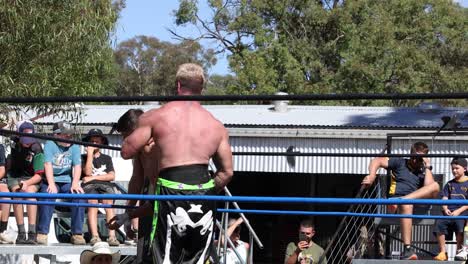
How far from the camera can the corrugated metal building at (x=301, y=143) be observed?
16672mm

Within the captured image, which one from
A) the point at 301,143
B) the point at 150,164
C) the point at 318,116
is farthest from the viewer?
the point at 318,116

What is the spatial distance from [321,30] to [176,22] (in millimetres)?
5595

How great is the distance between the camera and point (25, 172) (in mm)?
9719

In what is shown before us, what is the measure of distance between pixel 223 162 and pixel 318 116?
538 inches

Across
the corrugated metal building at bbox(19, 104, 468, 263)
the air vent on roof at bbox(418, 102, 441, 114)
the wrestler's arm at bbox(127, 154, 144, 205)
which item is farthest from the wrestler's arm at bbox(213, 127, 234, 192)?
the air vent on roof at bbox(418, 102, 441, 114)

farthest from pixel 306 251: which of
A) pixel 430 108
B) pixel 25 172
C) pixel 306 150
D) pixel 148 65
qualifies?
pixel 148 65

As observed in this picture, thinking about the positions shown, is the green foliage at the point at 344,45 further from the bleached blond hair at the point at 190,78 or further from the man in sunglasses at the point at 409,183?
the bleached blond hair at the point at 190,78

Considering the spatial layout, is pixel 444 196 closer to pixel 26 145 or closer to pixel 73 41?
pixel 26 145

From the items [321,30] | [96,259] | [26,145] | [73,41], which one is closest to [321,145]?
[73,41]

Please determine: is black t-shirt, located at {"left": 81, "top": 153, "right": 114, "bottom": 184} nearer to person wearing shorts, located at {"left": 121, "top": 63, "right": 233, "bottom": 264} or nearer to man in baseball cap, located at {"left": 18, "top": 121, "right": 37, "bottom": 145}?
man in baseball cap, located at {"left": 18, "top": 121, "right": 37, "bottom": 145}

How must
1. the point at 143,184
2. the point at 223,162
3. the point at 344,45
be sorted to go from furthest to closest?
the point at 344,45 → the point at 143,184 → the point at 223,162

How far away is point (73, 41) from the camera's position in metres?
13.1

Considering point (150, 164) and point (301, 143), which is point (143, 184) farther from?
point (301, 143)

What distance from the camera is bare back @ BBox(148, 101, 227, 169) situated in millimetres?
5477
